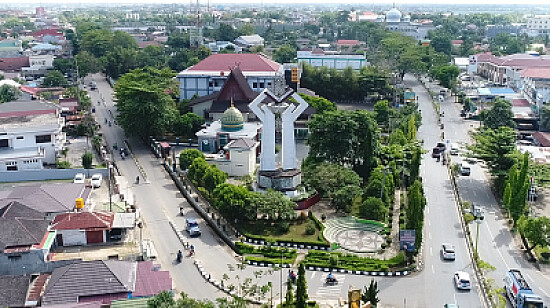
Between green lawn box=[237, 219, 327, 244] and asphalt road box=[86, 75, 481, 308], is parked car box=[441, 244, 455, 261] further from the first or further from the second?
green lawn box=[237, 219, 327, 244]

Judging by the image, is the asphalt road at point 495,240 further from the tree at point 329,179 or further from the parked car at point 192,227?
the parked car at point 192,227

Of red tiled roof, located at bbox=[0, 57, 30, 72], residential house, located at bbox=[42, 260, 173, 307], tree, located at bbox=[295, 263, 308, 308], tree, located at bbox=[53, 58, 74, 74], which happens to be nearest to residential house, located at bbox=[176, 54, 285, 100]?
tree, located at bbox=[53, 58, 74, 74]

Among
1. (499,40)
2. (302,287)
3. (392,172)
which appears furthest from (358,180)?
(499,40)

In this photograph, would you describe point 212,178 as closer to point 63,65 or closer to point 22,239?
point 22,239

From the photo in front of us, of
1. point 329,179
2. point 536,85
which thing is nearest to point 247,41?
point 536,85

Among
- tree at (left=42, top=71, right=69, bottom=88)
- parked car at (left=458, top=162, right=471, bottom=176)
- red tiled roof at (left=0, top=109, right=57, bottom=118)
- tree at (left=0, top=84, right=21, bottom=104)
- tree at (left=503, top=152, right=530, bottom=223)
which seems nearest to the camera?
tree at (left=503, top=152, right=530, bottom=223)
